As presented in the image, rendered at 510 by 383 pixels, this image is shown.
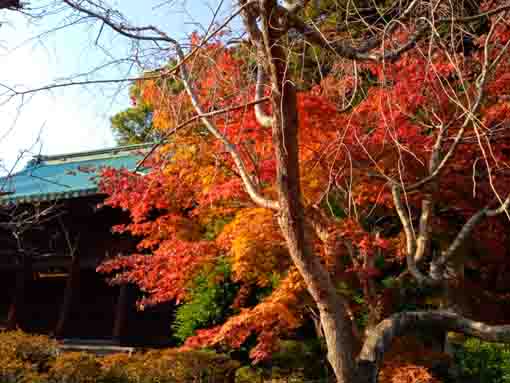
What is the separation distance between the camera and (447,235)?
7027 millimetres

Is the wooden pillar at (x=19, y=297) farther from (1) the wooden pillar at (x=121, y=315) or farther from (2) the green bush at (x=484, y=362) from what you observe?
(2) the green bush at (x=484, y=362)

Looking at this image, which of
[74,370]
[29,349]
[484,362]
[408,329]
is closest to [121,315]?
[29,349]

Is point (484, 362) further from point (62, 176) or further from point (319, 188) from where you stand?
point (62, 176)

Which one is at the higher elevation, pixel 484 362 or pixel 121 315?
pixel 121 315

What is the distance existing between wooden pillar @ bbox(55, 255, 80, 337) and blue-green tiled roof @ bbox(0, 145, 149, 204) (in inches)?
66.3

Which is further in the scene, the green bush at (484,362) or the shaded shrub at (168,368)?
the green bush at (484,362)

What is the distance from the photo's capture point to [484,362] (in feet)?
19.0

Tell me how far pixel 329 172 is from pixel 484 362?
14.5 ft

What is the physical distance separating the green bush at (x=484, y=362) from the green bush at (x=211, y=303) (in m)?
3.69

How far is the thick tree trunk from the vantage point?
278 cm

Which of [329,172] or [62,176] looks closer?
[329,172]

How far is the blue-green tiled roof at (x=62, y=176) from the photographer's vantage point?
659 cm

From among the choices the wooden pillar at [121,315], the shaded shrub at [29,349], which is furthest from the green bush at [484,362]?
the wooden pillar at [121,315]

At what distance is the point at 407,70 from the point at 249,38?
316 centimetres
